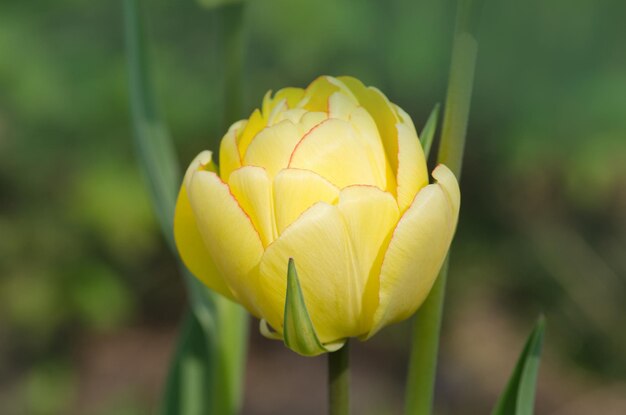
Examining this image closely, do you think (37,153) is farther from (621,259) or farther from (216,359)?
(216,359)

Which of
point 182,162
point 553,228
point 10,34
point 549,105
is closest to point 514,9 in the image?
point 549,105

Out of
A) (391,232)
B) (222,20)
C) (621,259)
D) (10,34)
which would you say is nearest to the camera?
(391,232)

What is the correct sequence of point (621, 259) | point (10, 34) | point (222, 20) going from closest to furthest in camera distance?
point (222, 20)
point (10, 34)
point (621, 259)

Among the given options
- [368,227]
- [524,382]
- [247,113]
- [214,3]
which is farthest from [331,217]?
[247,113]

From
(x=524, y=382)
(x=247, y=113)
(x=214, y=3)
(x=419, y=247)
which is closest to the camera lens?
(x=419, y=247)

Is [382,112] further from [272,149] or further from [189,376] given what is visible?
[189,376]

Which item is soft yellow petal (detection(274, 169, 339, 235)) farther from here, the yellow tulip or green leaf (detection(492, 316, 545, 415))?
green leaf (detection(492, 316, 545, 415))

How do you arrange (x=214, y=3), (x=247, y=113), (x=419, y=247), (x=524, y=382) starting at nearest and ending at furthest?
(x=419, y=247) → (x=524, y=382) → (x=214, y=3) → (x=247, y=113)

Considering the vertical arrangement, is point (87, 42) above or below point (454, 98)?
below
